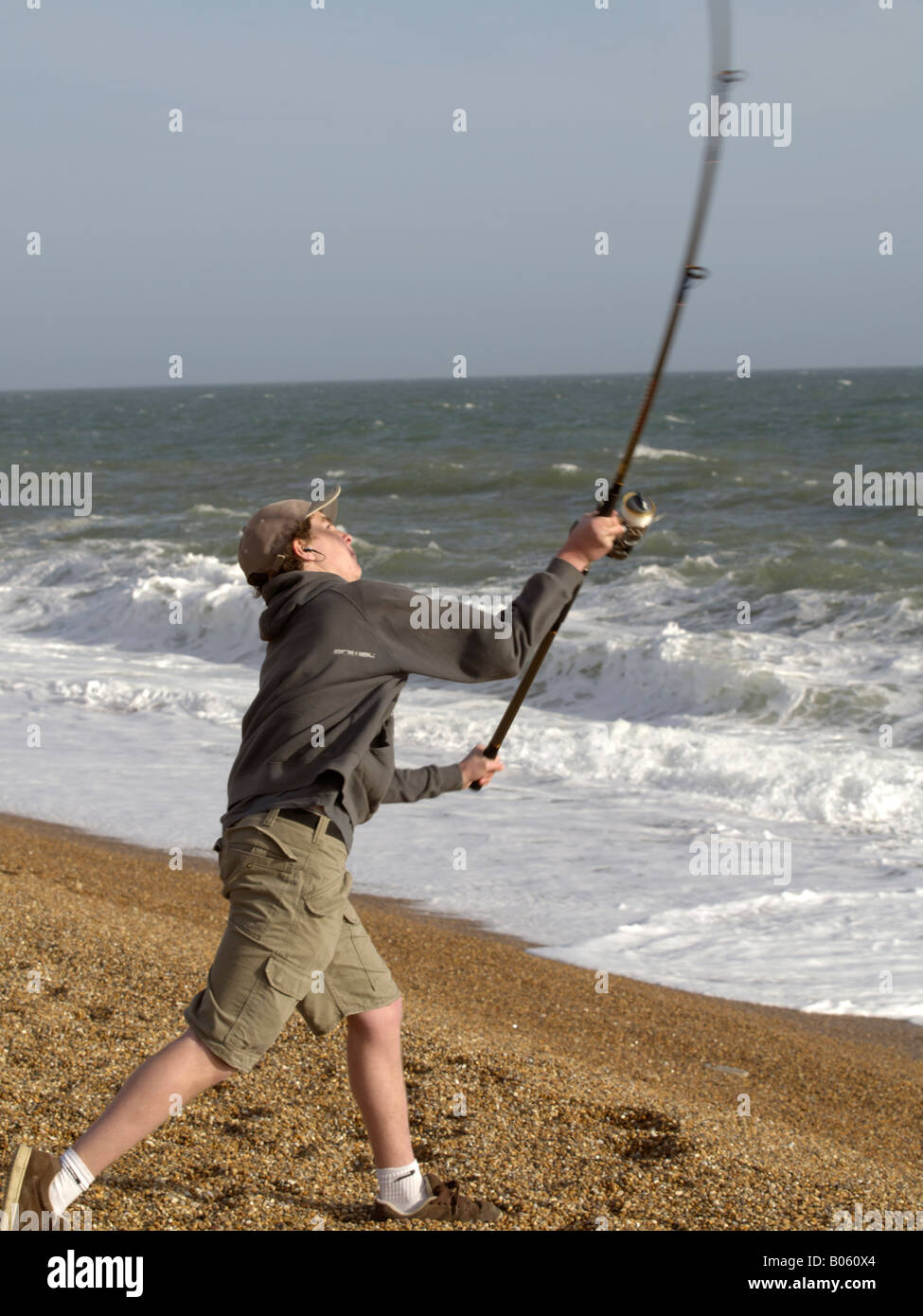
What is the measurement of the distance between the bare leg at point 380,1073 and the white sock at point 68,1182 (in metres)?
0.54

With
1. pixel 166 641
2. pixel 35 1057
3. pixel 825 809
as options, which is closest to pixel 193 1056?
pixel 35 1057

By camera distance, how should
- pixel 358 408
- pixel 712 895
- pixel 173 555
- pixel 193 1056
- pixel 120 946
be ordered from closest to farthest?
pixel 193 1056, pixel 120 946, pixel 712 895, pixel 173 555, pixel 358 408

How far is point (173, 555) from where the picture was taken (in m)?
19.0

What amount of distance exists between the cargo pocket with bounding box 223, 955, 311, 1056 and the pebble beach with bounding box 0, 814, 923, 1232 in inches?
22.4

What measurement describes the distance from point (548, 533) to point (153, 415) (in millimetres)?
48321

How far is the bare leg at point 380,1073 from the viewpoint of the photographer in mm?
2781

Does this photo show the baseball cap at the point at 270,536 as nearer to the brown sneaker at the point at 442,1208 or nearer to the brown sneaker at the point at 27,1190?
the brown sneaker at the point at 27,1190

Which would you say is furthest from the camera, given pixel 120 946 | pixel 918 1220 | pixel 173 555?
pixel 173 555

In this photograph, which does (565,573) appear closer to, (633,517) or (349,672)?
(633,517)

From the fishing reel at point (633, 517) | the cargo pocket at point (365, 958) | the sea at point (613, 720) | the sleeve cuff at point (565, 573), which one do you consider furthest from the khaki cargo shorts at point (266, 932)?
the sea at point (613, 720)

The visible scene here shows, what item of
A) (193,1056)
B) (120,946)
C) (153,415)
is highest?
(153,415)

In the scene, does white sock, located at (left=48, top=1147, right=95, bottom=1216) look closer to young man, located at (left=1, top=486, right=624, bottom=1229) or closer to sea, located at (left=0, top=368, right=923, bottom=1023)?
young man, located at (left=1, top=486, right=624, bottom=1229)

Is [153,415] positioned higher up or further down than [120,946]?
higher up

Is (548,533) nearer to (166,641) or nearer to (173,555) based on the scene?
(173,555)
